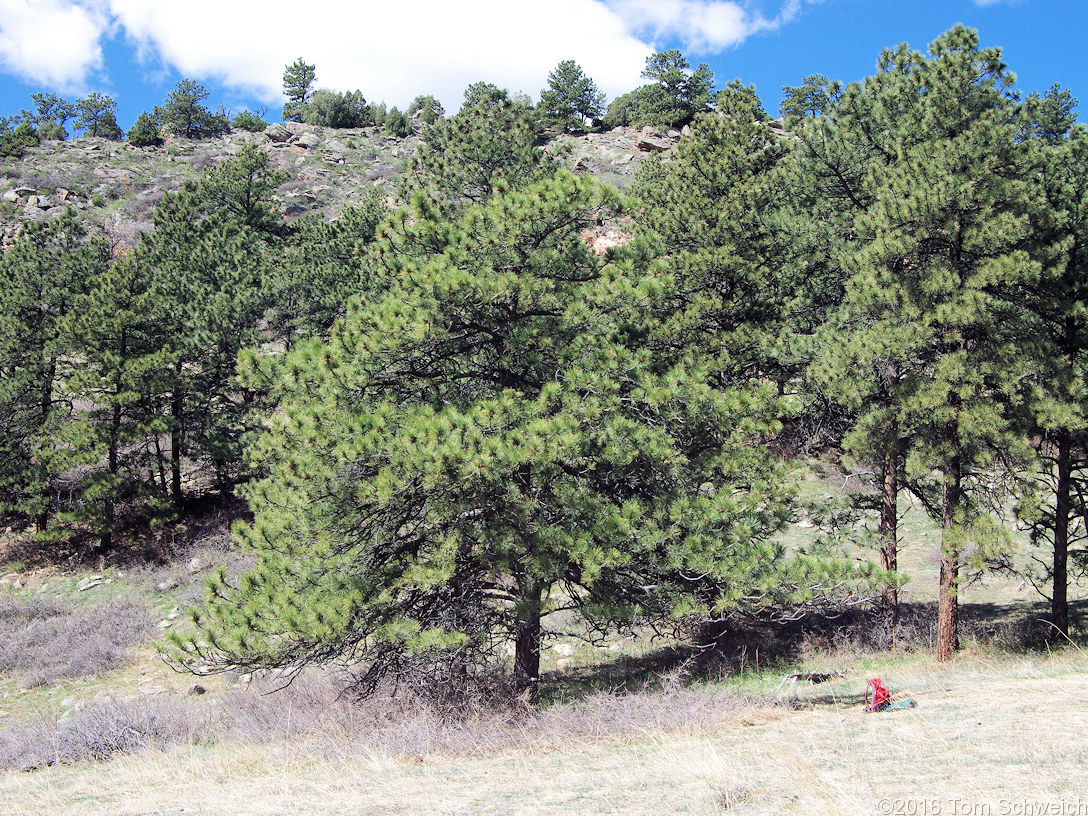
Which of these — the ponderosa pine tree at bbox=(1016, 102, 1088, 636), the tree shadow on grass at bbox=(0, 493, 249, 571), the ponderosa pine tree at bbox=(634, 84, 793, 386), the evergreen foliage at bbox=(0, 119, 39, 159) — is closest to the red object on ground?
the ponderosa pine tree at bbox=(1016, 102, 1088, 636)

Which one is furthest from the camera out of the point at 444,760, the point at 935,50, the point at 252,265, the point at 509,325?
the point at 252,265

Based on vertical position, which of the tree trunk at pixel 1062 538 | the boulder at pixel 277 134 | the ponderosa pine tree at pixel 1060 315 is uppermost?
the boulder at pixel 277 134

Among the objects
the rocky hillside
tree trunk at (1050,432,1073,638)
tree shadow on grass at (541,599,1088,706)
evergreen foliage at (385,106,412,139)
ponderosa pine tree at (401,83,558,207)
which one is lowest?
tree shadow on grass at (541,599,1088,706)

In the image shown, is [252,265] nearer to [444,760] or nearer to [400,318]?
[400,318]

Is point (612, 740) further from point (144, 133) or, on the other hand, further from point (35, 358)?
point (144, 133)

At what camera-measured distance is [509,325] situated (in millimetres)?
8883

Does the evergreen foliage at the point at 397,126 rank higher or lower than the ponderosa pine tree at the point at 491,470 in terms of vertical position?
higher

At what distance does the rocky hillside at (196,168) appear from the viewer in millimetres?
43125

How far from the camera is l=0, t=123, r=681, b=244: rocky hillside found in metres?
43.1

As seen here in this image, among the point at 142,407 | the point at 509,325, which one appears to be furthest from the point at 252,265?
the point at 509,325

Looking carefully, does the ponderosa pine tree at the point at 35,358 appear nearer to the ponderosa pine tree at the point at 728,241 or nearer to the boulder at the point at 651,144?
the ponderosa pine tree at the point at 728,241

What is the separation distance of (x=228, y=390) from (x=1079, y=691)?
2239cm

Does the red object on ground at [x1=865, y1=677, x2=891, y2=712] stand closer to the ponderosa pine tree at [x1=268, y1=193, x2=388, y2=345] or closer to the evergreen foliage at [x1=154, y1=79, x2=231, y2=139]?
the ponderosa pine tree at [x1=268, y1=193, x2=388, y2=345]

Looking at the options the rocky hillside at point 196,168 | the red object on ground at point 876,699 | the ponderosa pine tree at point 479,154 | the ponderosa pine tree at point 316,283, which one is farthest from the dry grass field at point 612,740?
the rocky hillside at point 196,168
